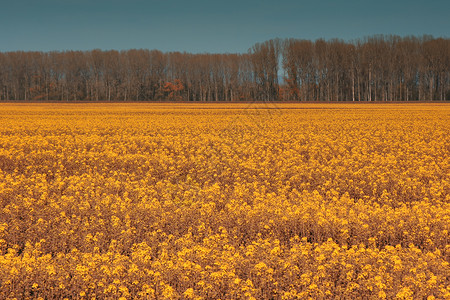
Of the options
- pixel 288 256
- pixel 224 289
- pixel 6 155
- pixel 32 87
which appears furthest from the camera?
pixel 32 87

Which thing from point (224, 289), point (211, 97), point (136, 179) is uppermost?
point (211, 97)

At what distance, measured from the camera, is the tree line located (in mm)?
80688

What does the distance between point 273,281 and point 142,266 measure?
171cm

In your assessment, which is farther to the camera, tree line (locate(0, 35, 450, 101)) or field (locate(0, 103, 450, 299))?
tree line (locate(0, 35, 450, 101))

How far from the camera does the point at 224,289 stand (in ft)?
15.5

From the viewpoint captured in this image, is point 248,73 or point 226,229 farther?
point 248,73

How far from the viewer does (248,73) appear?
96312mm

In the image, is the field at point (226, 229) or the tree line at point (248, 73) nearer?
the field at point (226, 229)

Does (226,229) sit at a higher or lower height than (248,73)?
lower

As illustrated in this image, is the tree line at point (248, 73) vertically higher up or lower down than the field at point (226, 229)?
higher up

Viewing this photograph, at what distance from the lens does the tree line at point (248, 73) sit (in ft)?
265

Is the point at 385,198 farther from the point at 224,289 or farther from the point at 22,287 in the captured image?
the point at 22,287

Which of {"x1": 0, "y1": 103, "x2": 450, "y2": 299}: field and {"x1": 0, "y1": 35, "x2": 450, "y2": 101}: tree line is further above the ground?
{"x1": 0, "y1": 35, "x2": 450, "y2": 101}: tree line

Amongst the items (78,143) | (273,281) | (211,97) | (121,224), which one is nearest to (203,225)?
(121,224)
